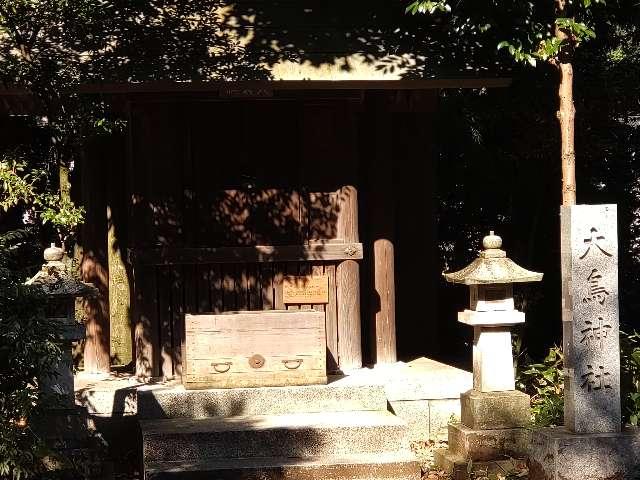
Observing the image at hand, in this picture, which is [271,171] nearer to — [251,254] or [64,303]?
[251,254]

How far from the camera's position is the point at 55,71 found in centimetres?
1053

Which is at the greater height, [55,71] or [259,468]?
[55,71]

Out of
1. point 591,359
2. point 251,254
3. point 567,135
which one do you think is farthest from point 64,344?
point 567,135

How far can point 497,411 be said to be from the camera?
9.62 metres

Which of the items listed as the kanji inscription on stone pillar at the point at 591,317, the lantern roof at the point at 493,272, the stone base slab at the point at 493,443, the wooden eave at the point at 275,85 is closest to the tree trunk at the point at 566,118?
the kanji inscription on stone pillar at the point at 591,317

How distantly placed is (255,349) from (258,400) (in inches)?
19.9

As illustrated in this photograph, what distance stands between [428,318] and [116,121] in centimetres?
458

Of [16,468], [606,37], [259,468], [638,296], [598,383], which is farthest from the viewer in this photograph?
[638,296]

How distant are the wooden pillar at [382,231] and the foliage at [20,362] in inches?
202

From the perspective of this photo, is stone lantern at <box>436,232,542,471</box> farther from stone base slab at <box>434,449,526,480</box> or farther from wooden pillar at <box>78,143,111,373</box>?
wooden pillar at <box>78,143,111,373</box>

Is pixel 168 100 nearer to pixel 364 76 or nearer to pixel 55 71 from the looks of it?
pixel 55 71

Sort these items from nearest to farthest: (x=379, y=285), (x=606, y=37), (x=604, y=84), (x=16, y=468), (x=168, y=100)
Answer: (x=16, y=468)
(x=168, y=100)
(x=379, y=285)
(x=604, y=84)
(x=606, y=37)

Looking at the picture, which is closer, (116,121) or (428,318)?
(116,121)

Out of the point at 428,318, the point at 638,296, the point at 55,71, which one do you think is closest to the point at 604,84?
the point at 428,318
